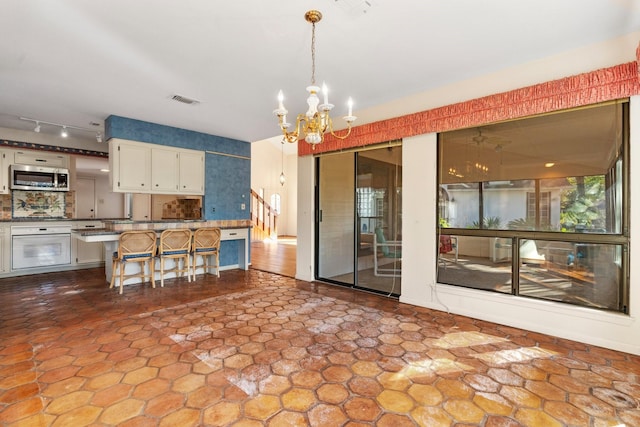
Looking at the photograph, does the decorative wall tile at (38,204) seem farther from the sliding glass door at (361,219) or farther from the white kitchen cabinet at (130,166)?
the sliding glass door at (361,219)

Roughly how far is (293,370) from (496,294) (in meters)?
2.34

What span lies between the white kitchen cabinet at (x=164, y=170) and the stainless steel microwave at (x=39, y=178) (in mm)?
2258

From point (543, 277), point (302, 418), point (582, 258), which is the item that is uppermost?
point (582, 258)

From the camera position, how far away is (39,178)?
5.52 meters

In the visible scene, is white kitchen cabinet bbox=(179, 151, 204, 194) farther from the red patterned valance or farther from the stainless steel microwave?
the red patterned valance

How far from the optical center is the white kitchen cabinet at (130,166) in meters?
4.60

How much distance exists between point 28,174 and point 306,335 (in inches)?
236

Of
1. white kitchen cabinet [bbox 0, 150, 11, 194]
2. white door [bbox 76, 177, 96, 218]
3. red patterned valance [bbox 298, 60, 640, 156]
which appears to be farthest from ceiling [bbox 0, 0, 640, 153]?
→ white door [bbox 76, 177, 96, 218]

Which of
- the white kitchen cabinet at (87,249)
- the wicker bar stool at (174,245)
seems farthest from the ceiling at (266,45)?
the white kitchen cabinet at (87,249)

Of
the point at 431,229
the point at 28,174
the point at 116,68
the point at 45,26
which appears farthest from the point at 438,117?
the point at 28,174

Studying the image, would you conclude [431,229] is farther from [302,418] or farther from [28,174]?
[28,174]

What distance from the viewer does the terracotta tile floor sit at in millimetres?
1730

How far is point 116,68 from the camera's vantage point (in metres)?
3.09

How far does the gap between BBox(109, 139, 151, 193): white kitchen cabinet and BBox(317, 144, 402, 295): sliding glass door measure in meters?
2.84
